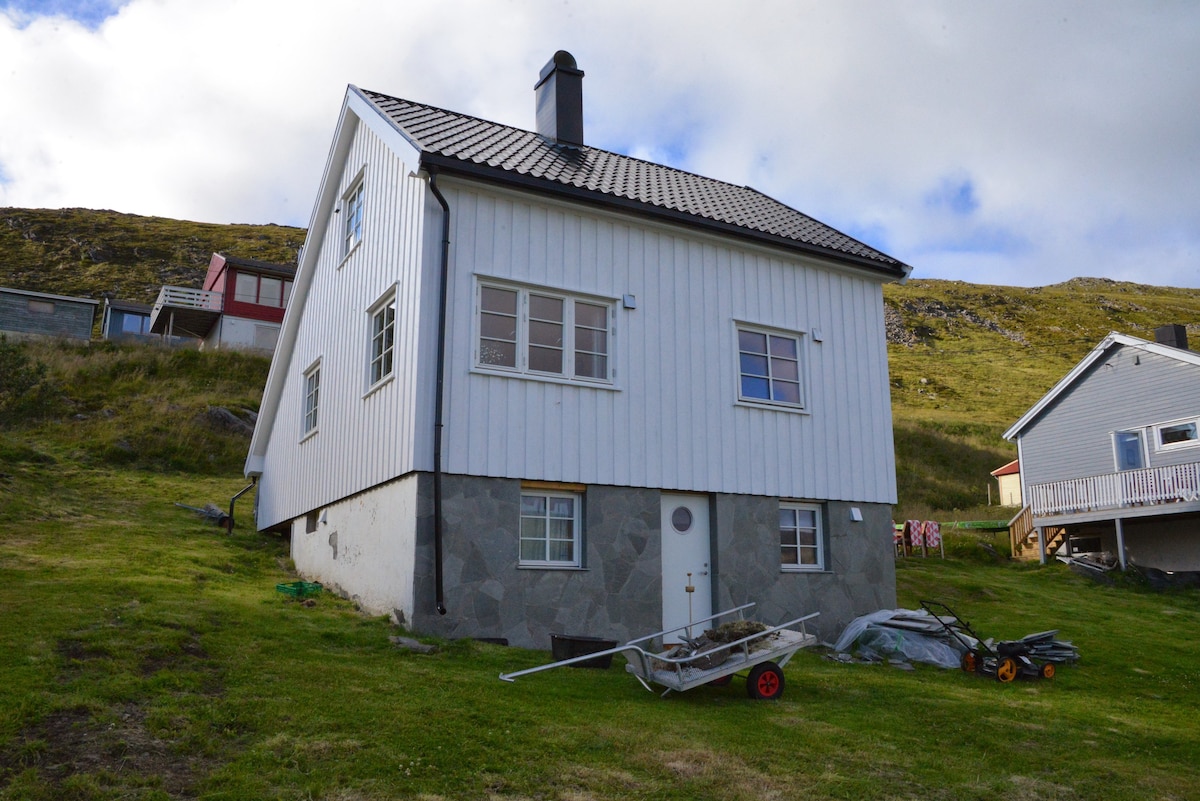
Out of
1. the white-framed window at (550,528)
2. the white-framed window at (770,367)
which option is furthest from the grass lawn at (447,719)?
the white-framed window at (770,367)

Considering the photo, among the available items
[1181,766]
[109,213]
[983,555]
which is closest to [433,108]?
[1181,766]

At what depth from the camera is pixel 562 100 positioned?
55.0ft

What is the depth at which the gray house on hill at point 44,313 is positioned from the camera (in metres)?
43.9

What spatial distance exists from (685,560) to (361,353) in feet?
18.6

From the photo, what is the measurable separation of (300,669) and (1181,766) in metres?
7.91

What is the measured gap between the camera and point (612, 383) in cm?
1279

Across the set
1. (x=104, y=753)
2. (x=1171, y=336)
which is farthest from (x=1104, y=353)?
(x=104, y=753)

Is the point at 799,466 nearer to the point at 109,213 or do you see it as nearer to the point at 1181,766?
the point at 1181,766

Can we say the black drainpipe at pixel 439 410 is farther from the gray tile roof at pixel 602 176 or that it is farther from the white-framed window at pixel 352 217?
the white-framed window at pixel 352 217

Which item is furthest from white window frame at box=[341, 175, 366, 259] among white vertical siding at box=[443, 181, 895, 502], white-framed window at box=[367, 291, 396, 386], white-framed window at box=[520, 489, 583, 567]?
white-framed window at box=[520, 489, 583, 567]

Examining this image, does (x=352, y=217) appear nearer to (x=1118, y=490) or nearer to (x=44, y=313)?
(x=1118, y=490)

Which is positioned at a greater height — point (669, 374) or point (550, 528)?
point (669, 374)

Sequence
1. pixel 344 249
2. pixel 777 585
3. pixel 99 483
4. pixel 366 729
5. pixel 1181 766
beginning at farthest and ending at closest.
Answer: pixel 99 483 < pixel 344 249 < pixel 777 585 < pixel 1181 766 < pixel 366 729

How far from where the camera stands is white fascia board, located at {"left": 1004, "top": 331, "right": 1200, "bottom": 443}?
2678cm
